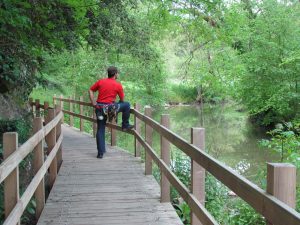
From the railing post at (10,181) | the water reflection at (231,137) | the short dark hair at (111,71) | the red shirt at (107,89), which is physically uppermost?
the short dark hair at (111,71)

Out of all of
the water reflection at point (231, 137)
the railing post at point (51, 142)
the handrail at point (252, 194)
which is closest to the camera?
the handrail at point (252, 194)

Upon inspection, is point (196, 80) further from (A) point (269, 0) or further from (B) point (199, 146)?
(B) point (199, 146)

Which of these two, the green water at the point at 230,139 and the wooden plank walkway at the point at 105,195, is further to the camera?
the green water at the point at 230,139

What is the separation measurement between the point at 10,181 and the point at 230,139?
20.0 meters

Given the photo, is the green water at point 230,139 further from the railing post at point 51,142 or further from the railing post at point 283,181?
the railing post at point 283,181

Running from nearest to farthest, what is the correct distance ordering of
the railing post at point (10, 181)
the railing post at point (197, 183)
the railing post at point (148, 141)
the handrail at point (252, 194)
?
the handrail at point (252, 194), the railing post at point (10, 181), the railing post at point (197, 183), the railing post at point (148, 141)

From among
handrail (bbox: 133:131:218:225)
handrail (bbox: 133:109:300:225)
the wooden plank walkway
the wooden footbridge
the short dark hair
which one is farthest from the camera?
the short dark hair

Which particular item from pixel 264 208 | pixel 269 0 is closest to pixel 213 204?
pixel 264 208

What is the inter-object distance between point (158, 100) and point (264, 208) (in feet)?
90.9

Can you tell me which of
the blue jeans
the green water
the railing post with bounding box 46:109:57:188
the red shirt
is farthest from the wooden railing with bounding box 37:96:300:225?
the green water

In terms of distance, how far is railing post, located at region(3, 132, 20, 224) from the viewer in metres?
3.59

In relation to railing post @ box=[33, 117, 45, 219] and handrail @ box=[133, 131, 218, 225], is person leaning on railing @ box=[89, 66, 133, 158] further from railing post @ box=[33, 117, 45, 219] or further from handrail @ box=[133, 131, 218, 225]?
railing post @ box=[33, 117, 45, 219]

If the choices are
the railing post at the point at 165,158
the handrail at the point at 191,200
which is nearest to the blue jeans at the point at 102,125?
the railing post at the point at 165,158

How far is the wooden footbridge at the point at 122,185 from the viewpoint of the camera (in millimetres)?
2268
